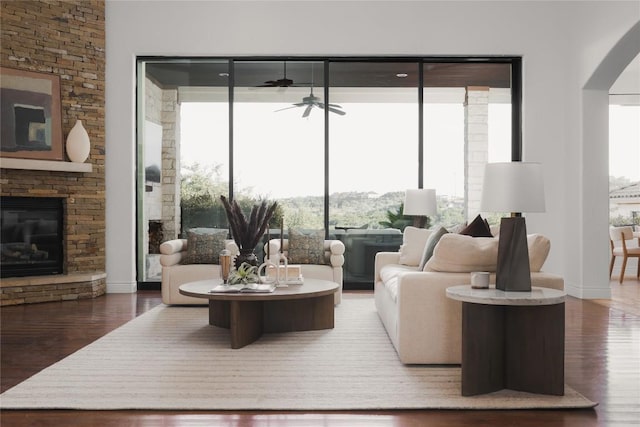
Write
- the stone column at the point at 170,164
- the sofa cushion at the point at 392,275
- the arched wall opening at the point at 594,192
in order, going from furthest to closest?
the stone column at the point at 170,164 → the arched wall opening at the point at 594,192 → the sofa cushion at the point at 392,275

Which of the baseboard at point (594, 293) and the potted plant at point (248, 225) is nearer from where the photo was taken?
the potted plant at point (248, 225)

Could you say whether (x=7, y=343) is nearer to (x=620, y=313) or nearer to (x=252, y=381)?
(x=252, y=381)

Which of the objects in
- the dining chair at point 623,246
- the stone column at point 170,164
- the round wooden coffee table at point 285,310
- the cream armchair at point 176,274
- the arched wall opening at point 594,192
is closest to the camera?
the round wooden coffee table at point 285,310

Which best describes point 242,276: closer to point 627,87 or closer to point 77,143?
point 77,143

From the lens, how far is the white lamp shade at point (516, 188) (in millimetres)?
3322

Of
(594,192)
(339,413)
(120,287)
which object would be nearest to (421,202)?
(594,192)

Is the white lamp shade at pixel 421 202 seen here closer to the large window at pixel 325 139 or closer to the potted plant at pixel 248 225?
the large window at pixel 325 139

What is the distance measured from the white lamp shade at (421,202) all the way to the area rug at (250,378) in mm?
1842

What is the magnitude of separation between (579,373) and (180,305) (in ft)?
12.9

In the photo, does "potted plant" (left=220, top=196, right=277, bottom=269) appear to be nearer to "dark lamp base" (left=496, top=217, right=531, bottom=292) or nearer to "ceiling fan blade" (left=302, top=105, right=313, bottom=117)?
"dark lamp base" (left=496, top=217, right=531, bottom=292)

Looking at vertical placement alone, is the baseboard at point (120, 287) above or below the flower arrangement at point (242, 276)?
below

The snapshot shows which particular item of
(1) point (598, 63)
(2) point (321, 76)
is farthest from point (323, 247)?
(1) point (598, 63)

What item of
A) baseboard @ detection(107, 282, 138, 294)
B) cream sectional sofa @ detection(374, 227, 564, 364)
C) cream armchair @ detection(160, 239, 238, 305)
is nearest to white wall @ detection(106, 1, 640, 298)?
baseboard @ detection(107, 282, 138, 294)

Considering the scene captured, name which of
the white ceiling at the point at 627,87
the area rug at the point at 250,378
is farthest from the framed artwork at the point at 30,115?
the white ceiling at the point at 627,87
